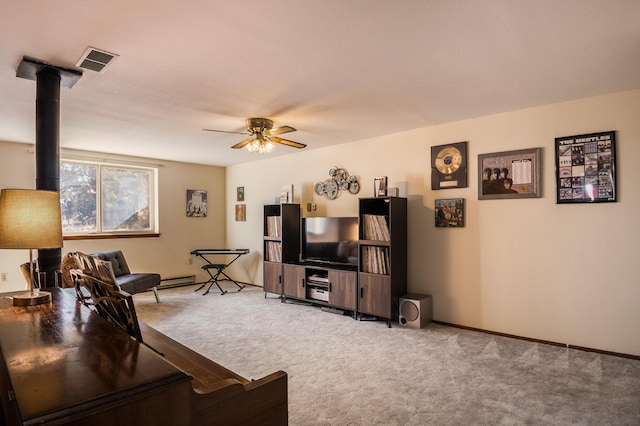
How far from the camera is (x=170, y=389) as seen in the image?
840 mm

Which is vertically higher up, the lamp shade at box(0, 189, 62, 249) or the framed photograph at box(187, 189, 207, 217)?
the framed photograph at box(187, 189, 207, 217)

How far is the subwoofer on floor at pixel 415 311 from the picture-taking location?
12.7 ft

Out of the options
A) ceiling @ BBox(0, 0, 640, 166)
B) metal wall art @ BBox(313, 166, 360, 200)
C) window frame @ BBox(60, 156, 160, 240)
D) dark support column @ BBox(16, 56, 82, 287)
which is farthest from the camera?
window frame @ BBox(60, 156, 160, 240)

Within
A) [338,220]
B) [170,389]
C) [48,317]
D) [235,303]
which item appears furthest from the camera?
[235,303]

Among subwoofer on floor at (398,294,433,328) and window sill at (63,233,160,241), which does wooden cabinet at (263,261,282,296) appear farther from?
window sill at (63,233,160,241)

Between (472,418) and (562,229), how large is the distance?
6.79 feet

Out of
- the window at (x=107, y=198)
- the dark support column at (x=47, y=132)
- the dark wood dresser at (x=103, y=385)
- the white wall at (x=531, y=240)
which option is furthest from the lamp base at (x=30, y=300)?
the window at (x=107, y=198)

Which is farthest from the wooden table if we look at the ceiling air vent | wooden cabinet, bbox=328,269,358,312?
wooden cabinet, bbox=328,269,358,312

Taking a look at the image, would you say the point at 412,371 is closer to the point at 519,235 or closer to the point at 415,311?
the point at 415,311

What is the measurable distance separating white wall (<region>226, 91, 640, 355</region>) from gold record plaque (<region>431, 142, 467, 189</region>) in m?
0.06

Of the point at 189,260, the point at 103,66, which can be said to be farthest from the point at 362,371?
the point at 189,260

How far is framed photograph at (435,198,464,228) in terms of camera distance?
12.9ft

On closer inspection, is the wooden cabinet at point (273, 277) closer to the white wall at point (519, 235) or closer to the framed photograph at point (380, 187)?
the white wall at point (519, 235)

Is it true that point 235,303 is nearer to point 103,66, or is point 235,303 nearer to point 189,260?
point 189,260
